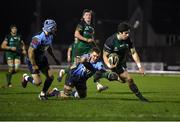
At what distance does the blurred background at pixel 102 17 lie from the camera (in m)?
67.4

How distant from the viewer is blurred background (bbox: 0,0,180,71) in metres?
67.4

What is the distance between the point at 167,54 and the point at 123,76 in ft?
106

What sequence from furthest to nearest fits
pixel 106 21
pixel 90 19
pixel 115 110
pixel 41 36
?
1. pixel 106 21
2. pixel 90 19
3. pixel 41 36
4. pixel 115 110

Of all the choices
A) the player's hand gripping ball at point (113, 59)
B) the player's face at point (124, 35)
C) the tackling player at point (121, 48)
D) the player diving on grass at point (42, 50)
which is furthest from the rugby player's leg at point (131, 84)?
the player diving on grass at point (42, 50)

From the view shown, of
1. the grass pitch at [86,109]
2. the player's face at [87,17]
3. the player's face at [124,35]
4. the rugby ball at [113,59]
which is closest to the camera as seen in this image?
the grass pitch at [86,109]

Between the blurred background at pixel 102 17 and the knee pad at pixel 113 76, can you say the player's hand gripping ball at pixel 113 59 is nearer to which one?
the knee pad at pixel 113 76

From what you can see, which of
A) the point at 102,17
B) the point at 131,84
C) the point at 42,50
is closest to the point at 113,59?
the point at 131,84

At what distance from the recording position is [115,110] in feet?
44.2

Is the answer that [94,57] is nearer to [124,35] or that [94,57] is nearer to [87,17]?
[124,35]

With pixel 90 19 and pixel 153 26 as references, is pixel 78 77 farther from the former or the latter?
pixel 153 26

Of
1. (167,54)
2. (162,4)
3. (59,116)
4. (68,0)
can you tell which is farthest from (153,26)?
(59,116)

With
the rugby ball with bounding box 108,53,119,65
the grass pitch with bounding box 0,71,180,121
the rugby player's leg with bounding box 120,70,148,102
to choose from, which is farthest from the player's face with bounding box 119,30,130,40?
the grass pitch with bounding box 0,71,180,121

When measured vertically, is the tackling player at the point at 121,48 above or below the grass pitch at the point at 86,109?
above

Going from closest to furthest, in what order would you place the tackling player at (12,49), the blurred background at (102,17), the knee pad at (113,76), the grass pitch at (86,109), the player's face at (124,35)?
the grass pitch at (86,109), the player's face at (124,35), the knee pad at (113,76), the tackling player at (12,49), the blurred background at (102,17)
